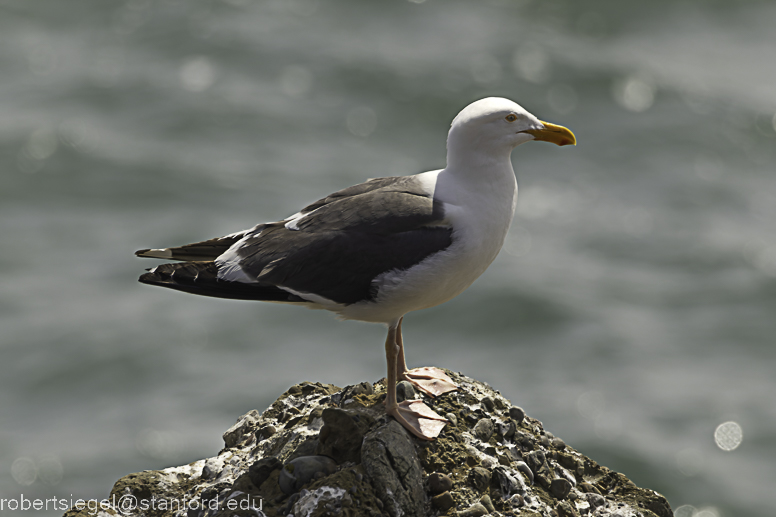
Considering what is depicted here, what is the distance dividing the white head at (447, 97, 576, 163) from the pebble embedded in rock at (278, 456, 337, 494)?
2763 mm

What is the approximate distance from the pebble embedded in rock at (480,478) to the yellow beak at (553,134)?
270cm

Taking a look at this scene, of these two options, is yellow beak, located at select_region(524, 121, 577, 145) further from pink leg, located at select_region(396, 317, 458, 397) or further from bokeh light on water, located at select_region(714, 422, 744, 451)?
bokeh light on water, located at select_region(714, 422, 744, 451)

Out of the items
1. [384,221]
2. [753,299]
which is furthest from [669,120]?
[384,221]

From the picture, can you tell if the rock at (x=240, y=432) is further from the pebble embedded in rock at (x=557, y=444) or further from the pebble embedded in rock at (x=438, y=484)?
the pebble embedded in rock at (x=557, y=444)

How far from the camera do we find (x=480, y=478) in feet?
20.0

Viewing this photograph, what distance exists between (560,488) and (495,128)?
290 cm

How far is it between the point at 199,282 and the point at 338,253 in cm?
120

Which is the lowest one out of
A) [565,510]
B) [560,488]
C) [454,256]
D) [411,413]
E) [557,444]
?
[565,510]

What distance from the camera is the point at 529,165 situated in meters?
19.7

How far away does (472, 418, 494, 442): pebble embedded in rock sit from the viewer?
6.59m

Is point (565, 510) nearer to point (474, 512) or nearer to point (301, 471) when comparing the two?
point (474, 512)

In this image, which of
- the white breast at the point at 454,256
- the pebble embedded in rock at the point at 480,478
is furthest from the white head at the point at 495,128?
the pebble embedded in rock at the point at 480,478

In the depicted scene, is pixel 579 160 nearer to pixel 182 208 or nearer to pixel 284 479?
pixel 182 208

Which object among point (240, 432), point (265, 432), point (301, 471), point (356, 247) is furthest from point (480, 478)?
point (240, 432)
